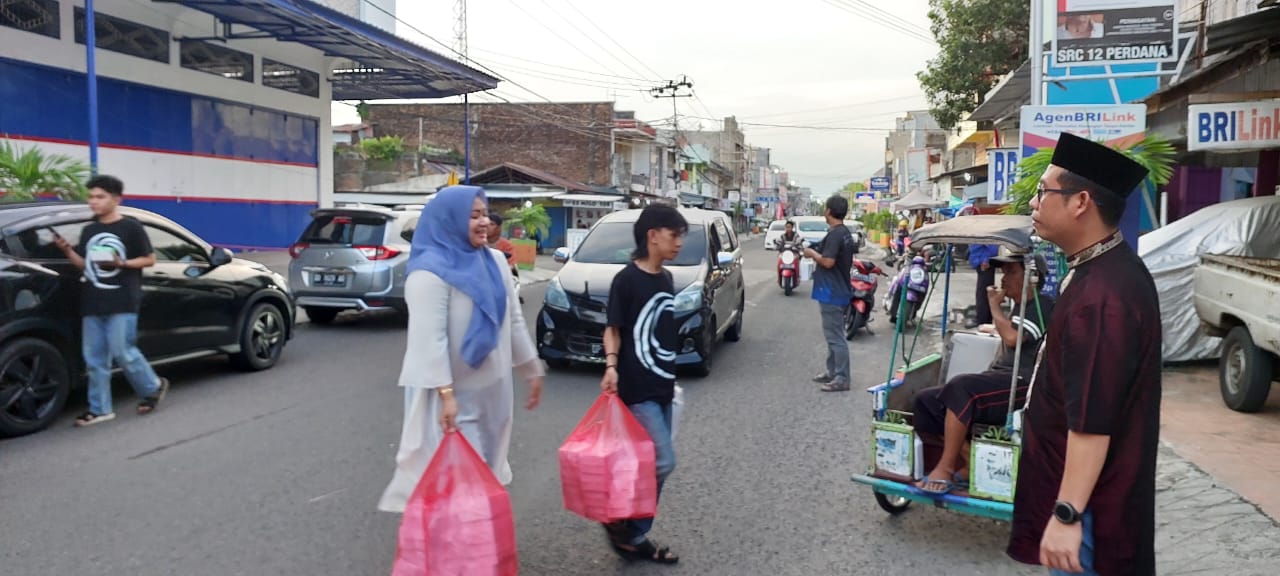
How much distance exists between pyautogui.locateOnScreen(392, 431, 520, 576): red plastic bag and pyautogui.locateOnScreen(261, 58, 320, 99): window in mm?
20502

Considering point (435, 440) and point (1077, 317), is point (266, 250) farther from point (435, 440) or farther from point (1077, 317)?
point (1077, 317)

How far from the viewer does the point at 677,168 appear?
67188mm

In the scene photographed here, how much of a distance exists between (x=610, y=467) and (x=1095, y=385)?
2.18 metres

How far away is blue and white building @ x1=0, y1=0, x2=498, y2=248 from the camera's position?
15.8 metres

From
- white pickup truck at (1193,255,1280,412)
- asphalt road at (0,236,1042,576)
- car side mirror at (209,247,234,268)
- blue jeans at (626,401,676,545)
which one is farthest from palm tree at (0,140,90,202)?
white pickup truck at (1193,255,1280,412)

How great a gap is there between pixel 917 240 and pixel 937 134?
215 feet

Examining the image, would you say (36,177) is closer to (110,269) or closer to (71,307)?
(71,307)

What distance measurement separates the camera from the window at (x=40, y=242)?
6.55 meters

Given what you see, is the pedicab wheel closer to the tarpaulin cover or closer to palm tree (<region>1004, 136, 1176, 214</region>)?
palm tree (<region>1004, 136, 1176, 214</region>)

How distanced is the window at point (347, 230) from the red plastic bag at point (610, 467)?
8.31 metres

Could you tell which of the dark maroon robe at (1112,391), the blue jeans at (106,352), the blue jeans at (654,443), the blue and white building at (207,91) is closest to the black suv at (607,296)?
the blue jeans at (106,352)

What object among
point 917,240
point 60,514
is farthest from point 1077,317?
point 60,514

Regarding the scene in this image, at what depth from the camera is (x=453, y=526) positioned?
10.6ft

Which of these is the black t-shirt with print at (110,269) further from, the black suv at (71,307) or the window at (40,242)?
the black suv at (71,307)
